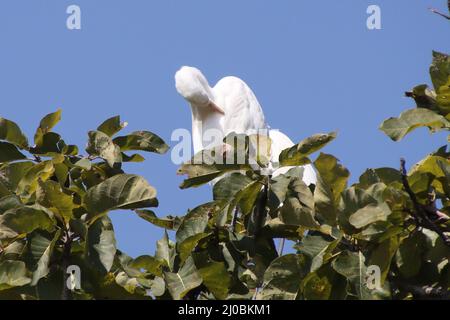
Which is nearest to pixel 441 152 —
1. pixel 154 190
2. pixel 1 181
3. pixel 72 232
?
pixel 154 190

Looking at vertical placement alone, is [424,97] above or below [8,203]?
above

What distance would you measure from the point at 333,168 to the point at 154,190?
72 cm

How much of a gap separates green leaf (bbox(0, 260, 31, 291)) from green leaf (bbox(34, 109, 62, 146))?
0.90 metres

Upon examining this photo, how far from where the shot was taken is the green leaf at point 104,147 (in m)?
5.66

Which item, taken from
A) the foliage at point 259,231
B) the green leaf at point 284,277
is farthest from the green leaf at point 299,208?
the green leaf at point 284,277

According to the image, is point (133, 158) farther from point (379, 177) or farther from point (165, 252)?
point (379, 177)

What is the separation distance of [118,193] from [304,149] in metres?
0.77

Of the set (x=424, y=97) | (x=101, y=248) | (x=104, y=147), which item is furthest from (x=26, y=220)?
(x=424, y=97)

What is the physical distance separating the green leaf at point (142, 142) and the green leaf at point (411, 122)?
1136 millimetres

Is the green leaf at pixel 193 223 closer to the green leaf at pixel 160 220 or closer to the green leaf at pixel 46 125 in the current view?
the green leaf at pixel 160 220

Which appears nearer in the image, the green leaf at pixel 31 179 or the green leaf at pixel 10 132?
the green leaf at pixel 31 179

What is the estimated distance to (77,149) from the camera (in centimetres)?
582

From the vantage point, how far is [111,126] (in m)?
5.82
